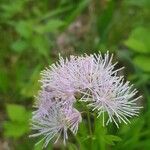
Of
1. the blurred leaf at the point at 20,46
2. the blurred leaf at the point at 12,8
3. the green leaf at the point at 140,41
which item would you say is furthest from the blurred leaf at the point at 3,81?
the green leaf at the point at 140,41

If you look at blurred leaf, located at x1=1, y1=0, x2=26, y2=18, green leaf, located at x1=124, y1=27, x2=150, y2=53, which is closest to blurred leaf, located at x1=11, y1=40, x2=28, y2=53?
blurred leaf, located at x1=1, y1=0, x2=26, y2=18

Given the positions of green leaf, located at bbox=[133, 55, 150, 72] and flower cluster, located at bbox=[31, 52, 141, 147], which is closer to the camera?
flower cluster, located at bbox=[31, 52, 141, 147]

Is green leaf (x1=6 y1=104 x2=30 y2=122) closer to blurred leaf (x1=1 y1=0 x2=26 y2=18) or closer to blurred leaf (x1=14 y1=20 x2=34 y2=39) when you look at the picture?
blurred leaf (x1=14 y1=20 x2=34 y2=39)

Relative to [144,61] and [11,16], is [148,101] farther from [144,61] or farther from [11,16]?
[11,16]

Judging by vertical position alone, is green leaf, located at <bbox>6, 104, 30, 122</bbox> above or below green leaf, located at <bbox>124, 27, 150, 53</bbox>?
below

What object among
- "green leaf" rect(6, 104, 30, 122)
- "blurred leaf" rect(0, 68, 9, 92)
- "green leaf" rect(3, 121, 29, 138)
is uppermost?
"blurred leaf" rect(0, 68, 9, 92)

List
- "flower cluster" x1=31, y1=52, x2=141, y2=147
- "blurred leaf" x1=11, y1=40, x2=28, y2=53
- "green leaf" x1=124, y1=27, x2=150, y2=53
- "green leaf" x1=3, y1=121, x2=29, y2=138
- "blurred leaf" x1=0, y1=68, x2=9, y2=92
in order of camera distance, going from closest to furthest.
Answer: "flower cluster" x1=31, y1=52, x2=141, y2=147 < "green leaf" x1=3, y1=121, x2=29, y2=138 < "green leaf" x1=124, y1=27, x2=150, y2=53 < "blurred leaf" x1=0, y1=68, x2=9, y2=92 < "blurred leaf" x1=11, y1=40, x2=28, y2=53

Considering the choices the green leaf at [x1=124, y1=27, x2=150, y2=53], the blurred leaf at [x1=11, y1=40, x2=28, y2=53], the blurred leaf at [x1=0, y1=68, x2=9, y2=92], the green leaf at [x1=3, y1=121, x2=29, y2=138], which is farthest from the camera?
the blurred leaf at [x1=11, y1=40, x2=28, y2=53]

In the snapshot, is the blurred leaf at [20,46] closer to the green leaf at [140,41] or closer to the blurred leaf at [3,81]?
the blurred leaf at [3,81]
